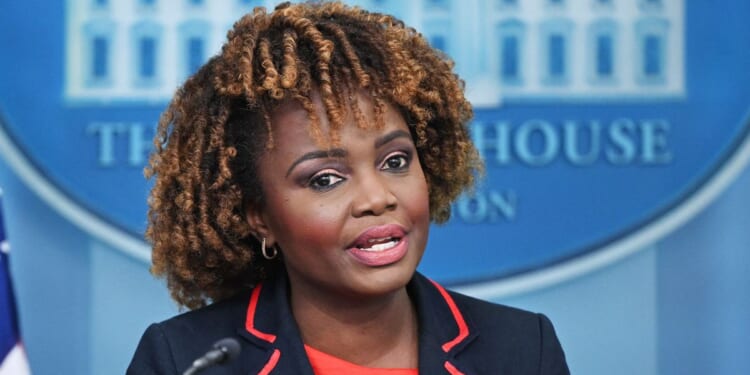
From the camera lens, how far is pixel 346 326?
1925mm

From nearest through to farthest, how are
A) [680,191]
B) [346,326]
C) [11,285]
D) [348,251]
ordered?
[348,251] < [346,326] < [11,285] < [680,191]

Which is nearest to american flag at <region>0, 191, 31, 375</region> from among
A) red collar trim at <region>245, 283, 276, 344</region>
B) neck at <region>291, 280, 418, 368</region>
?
red collar trim at <region>245, 283, 276, 344</region>

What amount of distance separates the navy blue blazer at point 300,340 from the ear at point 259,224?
98 mm

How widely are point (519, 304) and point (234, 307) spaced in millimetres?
1072

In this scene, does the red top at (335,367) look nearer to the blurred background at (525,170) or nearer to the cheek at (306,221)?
the cheek at (306,221)

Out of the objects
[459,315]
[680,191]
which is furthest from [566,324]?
[459,315]

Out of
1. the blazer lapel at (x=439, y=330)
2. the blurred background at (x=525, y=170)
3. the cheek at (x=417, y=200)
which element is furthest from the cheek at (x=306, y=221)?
the blurred background at (x=525, y=170)

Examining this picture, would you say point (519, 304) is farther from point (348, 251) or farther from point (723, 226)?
point (348, 251)

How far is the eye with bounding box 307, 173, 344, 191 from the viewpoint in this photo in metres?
1.79

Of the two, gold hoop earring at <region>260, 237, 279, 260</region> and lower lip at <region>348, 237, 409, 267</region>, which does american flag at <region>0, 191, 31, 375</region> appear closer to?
gold hoop earring at <region>260, 237, 279, 260</region>

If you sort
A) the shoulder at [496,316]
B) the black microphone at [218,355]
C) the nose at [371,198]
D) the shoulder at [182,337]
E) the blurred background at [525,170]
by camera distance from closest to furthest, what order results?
the black microphone at [218,355]
the nose at [371,198]
the shoulder at [182,337]
the shoulder at [496,316]
the blurred background at [525,170]

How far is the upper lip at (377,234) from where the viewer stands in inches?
69.3

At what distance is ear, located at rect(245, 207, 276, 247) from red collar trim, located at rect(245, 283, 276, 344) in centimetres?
11

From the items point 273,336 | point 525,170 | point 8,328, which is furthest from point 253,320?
point 525,170
